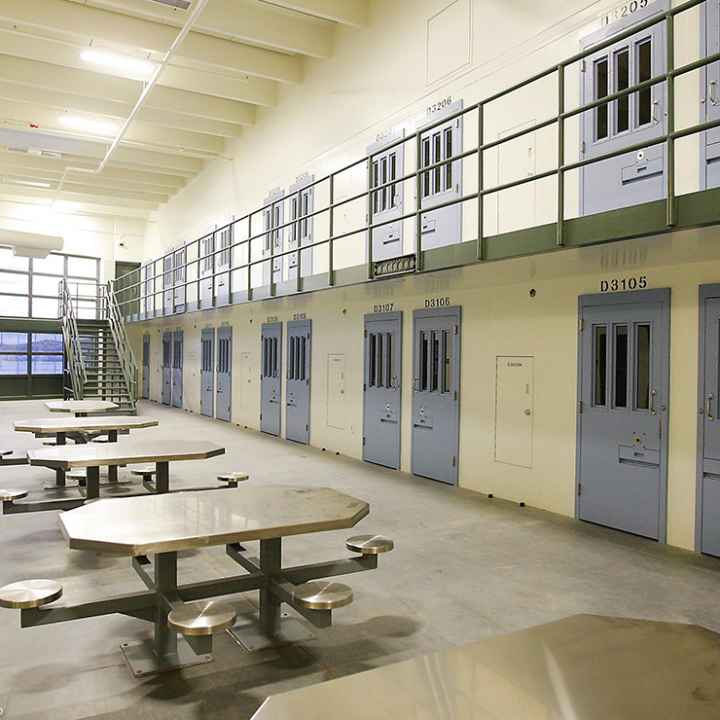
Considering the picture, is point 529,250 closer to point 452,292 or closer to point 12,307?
point 452,292

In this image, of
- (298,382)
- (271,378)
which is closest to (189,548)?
(298,382)

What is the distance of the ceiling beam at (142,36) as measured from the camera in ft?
27.8

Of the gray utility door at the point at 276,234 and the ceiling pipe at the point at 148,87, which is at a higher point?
the ceiling pipe at the point at 148,87

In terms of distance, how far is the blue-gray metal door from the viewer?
53.9ft

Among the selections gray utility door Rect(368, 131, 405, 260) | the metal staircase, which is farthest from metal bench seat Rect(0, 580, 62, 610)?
the metal staircase

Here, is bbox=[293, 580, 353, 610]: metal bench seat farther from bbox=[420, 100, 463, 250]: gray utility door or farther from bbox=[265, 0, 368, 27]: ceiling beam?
bbox=[265, 0, 368, 27]: ceiling beam

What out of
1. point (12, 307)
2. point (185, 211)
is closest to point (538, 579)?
point (185, 211)

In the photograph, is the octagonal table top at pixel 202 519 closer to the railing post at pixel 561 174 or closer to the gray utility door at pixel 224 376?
the railing post at pixel 561 174

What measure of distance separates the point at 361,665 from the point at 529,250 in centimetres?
323

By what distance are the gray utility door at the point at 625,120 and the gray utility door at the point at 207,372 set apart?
32.8 ft

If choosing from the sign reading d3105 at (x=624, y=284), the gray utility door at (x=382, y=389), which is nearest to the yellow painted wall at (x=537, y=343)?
the sign reading d3105 at (x=624, y=284)

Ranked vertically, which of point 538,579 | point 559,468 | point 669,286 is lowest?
point 538,579

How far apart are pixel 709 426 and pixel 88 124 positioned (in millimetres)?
11805

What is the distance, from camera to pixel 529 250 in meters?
5.01
